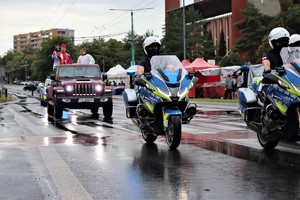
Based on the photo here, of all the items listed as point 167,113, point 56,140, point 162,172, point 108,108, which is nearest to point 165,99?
point 167,113

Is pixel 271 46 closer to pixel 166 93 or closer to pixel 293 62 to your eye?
pixel 293 62

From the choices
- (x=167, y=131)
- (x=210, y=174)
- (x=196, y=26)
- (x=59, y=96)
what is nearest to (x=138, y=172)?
(x=210, y=174)

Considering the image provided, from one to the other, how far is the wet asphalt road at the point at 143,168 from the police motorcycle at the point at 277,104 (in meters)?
0.36

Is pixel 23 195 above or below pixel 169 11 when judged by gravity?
below

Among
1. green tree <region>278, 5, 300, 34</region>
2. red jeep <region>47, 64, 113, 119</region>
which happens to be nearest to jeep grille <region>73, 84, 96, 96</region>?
red jeep <region>47, 64, 113, 119</region>

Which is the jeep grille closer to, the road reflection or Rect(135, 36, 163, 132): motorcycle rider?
Rect(135, 36, 163, 132): motorcycle rider

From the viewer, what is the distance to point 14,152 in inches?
361

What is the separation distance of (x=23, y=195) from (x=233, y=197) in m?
2.33

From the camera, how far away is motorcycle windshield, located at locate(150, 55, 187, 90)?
945 cm

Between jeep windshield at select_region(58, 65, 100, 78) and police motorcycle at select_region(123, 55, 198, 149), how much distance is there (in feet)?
29.3

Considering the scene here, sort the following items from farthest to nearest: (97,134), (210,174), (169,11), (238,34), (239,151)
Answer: (169,11), (238,34), (97,134), (239,151), (210,174)

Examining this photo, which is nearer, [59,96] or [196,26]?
[59,96]

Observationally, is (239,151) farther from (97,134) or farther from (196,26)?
(196,26)

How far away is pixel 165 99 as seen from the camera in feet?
30.6
